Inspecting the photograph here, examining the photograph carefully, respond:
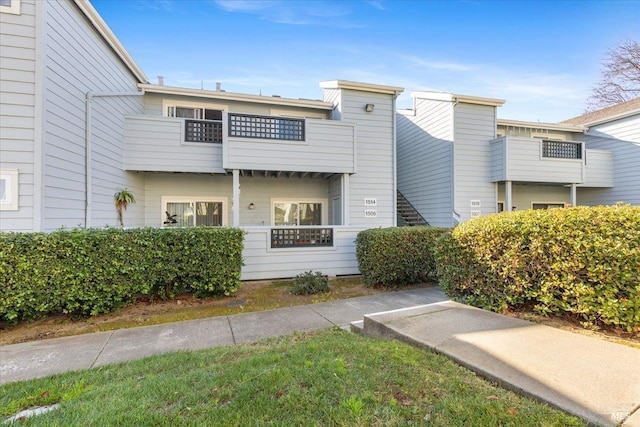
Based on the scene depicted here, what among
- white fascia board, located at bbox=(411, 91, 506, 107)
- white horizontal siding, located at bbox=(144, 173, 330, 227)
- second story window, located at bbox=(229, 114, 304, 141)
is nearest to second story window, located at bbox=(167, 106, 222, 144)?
second story window, located at bbox=(229, 114, 304, 141)

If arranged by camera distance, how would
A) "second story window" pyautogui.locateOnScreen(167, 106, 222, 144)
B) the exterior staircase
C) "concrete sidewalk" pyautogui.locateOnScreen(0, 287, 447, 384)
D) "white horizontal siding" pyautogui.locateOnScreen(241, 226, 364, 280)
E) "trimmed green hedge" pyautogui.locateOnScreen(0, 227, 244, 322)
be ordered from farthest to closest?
the exterior staircase < "second story window" pyautogui.locateOnScreen(167, 106, 222, 144) < "white horizontal siding" pyautogui.locateOnScreen(241, 226, 364, 280) < "trimmed green hedge" pyautogui.locateOnScreen(0, 227, 244, 322) < "concrete sidewalk" pyautogui.locateOnScreen(0, 287, 447, 384)

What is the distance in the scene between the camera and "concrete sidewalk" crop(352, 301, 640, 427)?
1.98m

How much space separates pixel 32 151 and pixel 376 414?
6608 millimetres

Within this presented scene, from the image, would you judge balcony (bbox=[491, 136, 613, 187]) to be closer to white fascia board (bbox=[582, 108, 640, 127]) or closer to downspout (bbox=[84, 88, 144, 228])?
white fascia board (bbox=[582, 108, 640, 127])

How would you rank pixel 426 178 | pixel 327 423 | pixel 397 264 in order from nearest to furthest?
pixel 327 423
pixel 397 264
pixel 426 178

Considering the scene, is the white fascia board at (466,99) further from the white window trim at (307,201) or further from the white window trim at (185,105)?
the white window trim at (185,105)

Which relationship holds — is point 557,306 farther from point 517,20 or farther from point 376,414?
point 517,20

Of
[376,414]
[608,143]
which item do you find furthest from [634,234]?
[608,143]

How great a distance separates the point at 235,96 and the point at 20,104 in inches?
213

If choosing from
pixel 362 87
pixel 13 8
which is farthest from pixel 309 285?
pixel 13 8

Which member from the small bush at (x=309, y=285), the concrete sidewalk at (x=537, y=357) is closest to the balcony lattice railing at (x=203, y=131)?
the small bush at (x=309, y=285)

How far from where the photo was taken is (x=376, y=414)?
6.62ft

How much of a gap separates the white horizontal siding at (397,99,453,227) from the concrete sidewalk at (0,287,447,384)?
6.21 metres

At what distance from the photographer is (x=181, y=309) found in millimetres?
5648
